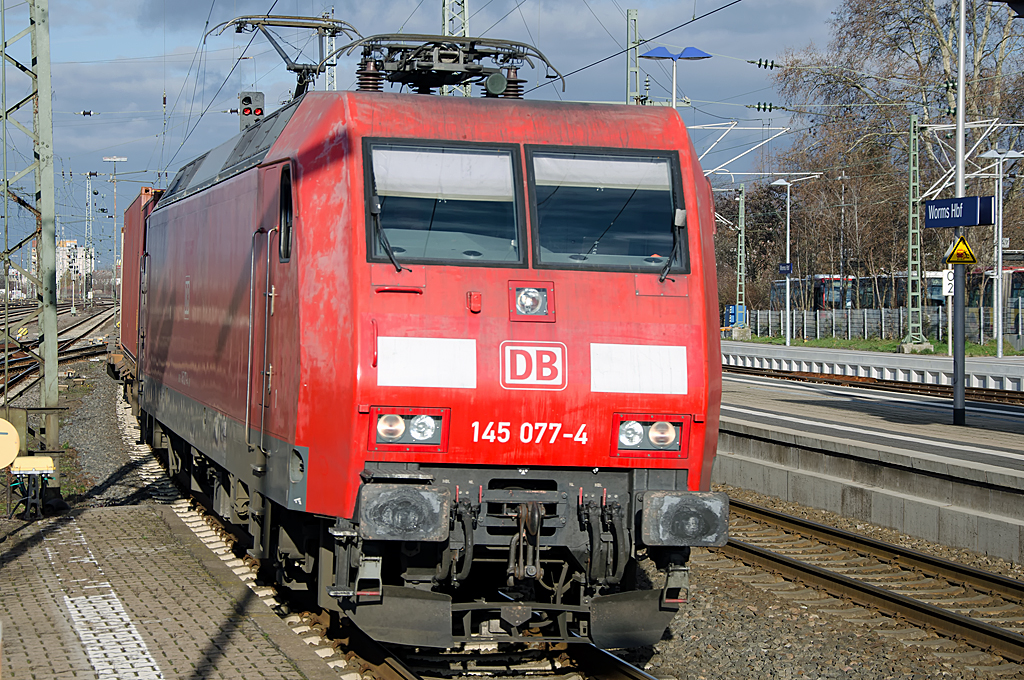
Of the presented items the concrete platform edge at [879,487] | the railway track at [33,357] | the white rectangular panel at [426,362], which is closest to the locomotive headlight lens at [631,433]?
the white rectangular panel at [426,362]

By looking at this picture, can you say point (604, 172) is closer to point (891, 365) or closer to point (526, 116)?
point (526, 116)

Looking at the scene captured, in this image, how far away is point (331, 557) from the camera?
6.67m

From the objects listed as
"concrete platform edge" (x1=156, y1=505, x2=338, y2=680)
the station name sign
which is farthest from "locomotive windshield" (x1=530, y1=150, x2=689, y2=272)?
the station name sign

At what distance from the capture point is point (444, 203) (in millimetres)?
6496

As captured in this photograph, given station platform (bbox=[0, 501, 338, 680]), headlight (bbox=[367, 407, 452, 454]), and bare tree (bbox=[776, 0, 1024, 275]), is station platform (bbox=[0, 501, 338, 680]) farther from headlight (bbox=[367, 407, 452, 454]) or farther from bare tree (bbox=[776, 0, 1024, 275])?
bare tree (bbox=[776, 0, 1024, 275])

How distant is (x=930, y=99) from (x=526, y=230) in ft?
134

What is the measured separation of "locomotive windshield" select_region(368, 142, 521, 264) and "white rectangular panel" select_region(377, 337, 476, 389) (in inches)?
20.4

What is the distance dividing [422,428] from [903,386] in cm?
2226

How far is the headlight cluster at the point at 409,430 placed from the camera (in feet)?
19.7

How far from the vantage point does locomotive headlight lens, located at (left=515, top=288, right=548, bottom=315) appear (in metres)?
6.26

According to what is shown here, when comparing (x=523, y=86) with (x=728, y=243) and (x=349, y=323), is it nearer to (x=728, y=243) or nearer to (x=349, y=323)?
(x=349, y=323)

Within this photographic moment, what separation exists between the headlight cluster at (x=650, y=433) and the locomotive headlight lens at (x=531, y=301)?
0.76 metres

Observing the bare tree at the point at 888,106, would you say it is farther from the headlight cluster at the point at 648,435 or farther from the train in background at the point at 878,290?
the headlight cluster at the point at 648,435

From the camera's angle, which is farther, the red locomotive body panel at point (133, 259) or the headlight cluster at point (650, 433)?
the red locomotive body panel at point (133, 259)
